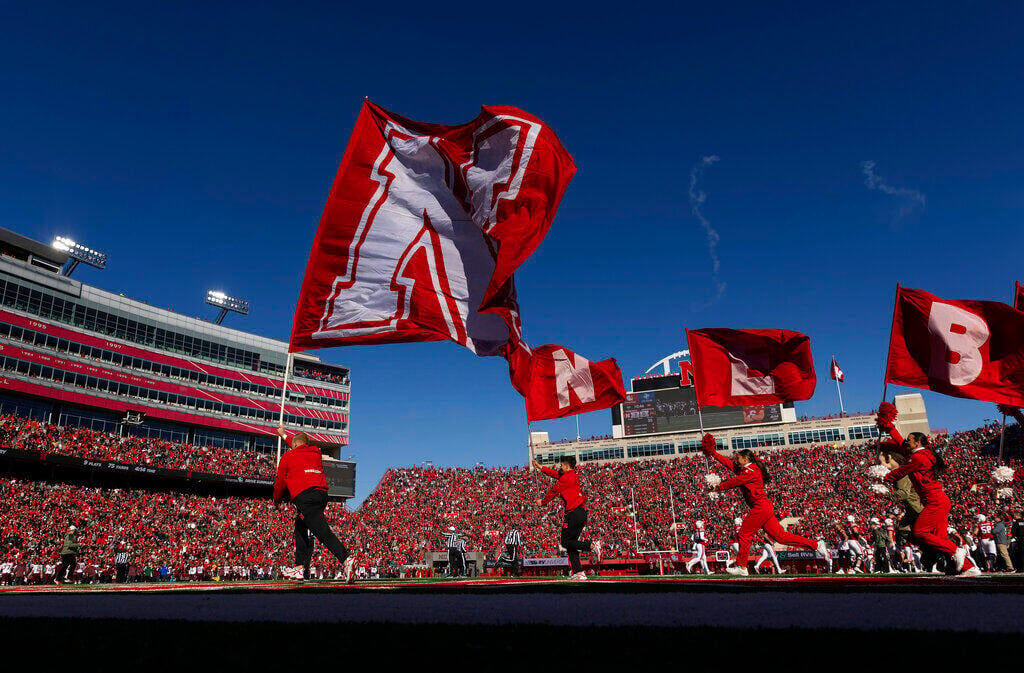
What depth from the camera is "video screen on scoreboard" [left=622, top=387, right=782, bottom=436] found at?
65.2m

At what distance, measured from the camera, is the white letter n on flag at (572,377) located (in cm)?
1602

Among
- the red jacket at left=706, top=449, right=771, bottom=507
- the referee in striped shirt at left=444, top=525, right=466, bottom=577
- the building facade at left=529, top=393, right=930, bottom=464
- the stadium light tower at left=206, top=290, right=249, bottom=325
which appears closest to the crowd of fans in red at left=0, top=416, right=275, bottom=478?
the stadium light tower at left=206, top=290, right=249, bottom=325

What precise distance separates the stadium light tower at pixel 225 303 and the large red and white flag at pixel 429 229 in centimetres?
5982

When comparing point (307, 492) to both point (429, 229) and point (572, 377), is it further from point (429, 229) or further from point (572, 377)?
point (572, 377)

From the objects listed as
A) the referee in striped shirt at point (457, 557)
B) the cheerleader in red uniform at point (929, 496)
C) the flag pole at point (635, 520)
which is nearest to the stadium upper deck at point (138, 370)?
the flag pole at point (635, 520)

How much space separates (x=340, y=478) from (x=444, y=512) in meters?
9.33

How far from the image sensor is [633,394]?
68.0 metres

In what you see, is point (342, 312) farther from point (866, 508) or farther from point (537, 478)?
point (537, 478)

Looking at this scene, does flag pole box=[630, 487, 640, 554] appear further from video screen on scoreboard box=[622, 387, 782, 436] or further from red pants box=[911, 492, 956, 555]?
red pants box=[911, 492, 956, 555]

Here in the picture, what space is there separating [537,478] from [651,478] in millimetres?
9887

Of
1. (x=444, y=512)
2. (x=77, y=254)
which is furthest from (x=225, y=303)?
(x=444, y=512)

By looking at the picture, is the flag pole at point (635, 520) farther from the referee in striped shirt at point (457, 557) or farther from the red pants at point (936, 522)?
the red pants at point (936, 522)

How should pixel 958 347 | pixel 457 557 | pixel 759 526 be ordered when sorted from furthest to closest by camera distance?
A: pixel 457 557, pixel 958 347, pixel 759 526

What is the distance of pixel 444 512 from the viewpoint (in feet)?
175
